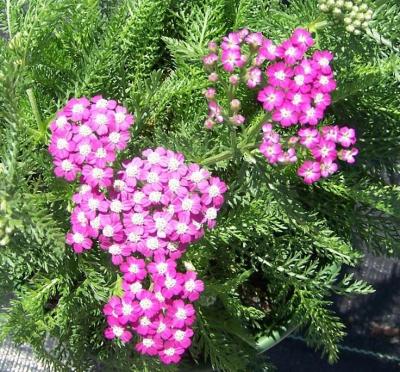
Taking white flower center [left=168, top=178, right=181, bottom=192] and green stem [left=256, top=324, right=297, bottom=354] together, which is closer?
white flower center [left=168, top=178, right=181, bottom=192]

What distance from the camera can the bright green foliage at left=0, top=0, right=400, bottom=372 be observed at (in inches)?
38.6

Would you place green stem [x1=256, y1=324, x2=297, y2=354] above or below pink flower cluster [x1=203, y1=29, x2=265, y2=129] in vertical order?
below

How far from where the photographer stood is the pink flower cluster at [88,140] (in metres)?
0.85

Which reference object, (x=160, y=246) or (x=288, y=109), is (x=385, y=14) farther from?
(x=160, y=246)

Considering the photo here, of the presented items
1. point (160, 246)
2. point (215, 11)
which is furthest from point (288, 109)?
point (215, 11)

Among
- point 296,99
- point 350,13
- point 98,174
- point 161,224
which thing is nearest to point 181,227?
point 161,224

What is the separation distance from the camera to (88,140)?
855 millimetres

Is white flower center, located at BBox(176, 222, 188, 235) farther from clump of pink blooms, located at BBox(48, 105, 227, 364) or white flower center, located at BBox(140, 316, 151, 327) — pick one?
white flower center, located at BBox(140, 316, 151, 327)

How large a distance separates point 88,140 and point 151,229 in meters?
0.14

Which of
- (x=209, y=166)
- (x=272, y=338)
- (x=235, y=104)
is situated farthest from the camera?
(x=272, y=338)

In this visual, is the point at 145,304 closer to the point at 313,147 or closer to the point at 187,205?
the point at 187,205

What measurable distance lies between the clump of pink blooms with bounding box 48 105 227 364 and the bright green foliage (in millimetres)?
72

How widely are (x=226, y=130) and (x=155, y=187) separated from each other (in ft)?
0.74

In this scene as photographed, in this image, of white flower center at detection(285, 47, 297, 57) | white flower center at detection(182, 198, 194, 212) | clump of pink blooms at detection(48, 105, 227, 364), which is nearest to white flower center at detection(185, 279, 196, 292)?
clump of pink blooms at detection(48, 105, 227, 364)
